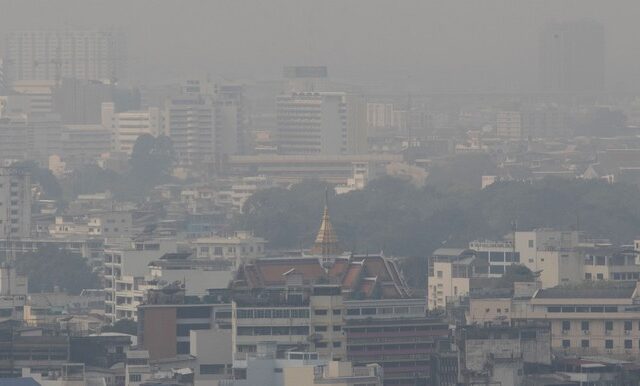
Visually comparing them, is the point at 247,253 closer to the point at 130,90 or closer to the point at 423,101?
the point at 130,90

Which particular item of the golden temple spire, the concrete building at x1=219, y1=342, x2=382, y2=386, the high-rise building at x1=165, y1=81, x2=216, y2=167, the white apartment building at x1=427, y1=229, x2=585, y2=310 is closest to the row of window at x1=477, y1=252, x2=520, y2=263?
the white apartment building at x1=427, y1=229, x2=585, y2=310

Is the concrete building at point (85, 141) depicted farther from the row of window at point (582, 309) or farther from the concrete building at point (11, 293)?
the row of window at point (582, 309)

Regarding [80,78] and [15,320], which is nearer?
[15,320]

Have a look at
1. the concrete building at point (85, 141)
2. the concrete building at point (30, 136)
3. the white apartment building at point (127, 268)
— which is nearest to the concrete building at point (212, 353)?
the white apartment building at point (127, 268)

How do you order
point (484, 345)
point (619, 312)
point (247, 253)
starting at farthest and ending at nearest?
point (247, 253), point (619, 312), point (484, 345)

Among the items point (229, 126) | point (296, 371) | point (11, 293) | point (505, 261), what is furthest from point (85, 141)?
point (296, 371)

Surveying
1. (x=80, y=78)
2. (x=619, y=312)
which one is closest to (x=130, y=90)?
(x=80, y=78)

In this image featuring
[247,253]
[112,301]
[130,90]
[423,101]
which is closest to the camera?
[112,301]
